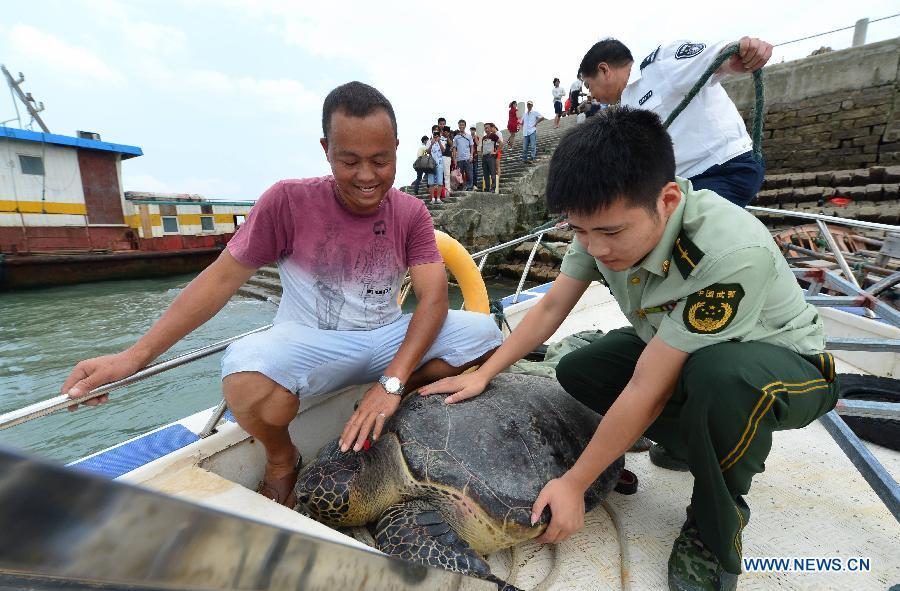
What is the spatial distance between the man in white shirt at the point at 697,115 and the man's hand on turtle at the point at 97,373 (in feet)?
8.78

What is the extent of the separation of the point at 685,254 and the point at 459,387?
0.98m

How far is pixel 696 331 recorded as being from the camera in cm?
125

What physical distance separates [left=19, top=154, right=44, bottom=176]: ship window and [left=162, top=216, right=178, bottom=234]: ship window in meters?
3.08

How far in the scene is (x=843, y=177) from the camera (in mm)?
10492

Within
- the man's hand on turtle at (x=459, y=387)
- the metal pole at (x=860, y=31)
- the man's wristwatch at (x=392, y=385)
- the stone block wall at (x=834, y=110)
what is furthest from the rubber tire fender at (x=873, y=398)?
the metal pole at (x=860, y=31)

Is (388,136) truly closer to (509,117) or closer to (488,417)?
(488,417)

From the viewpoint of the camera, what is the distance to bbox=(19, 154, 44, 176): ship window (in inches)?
436

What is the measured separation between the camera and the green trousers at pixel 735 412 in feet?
3.92

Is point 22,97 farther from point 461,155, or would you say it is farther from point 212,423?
point 212,423

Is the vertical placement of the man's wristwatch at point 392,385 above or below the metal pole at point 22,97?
below

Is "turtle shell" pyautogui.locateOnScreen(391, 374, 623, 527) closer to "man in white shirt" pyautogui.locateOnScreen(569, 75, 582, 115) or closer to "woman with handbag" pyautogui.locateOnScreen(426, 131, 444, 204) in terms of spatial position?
"woman with handbag" pyautogui.locateOnScreen(426, 131, 444, 204)

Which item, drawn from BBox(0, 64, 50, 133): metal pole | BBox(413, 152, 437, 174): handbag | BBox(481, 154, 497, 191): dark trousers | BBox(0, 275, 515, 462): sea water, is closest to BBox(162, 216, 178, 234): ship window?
BBox(0, 275, 515, 462): sea water

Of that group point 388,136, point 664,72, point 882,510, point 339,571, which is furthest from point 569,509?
point 664,72

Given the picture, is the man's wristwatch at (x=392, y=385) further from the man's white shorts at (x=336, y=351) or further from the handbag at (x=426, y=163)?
the handbag at (x=426, y=163)
